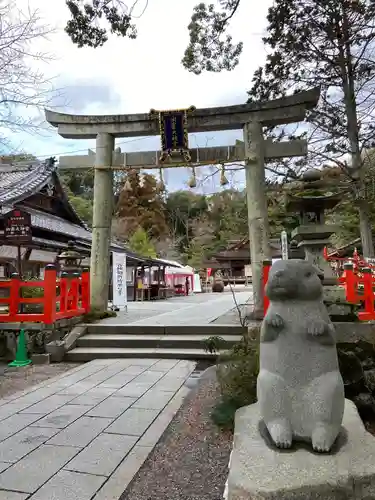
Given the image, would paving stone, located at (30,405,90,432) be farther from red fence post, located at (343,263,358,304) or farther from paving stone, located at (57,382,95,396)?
red fence post, located at (343,263,358,304)

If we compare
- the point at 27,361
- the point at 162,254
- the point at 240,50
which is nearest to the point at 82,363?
the point at 27,361

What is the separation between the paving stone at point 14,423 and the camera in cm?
356

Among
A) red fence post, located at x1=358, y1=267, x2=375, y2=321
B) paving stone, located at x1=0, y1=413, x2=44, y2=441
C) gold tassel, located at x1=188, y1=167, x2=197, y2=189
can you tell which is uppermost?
gold tassel, located at x1=188, y1=167, x2=197, y2=189

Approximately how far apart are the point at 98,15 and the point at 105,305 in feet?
20.0

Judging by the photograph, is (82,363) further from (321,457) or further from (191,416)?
(321,457)

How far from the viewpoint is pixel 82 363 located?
6781 millimetres

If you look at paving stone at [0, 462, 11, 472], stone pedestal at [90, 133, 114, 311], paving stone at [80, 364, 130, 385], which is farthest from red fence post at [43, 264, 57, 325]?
paving stone at [0, 462, 11, 472]

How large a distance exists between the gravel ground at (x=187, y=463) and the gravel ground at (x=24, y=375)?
99.5 inches

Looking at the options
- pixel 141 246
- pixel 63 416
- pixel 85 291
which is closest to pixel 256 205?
pixel 85 291

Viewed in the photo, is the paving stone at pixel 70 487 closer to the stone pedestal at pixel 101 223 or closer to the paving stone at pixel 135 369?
the paving stone at pixel 135 369

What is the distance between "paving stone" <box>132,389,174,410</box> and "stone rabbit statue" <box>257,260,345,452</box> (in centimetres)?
218

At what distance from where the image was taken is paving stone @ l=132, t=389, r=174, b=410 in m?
4.33

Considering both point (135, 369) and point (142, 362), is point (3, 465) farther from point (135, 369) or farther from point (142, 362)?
point (142, 362)

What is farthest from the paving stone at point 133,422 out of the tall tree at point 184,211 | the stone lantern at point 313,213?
the tall tree at point 184,211
